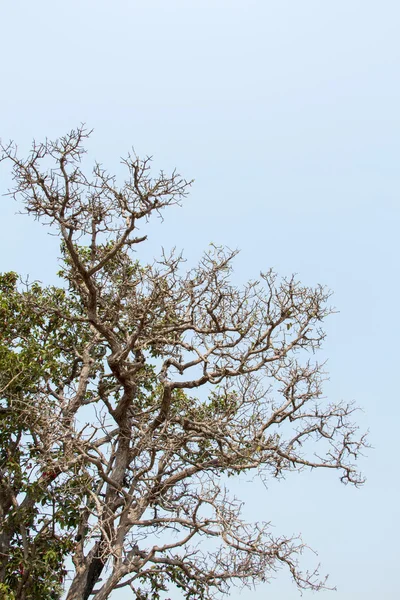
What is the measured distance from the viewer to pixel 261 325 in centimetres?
1180

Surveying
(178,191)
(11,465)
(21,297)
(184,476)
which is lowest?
(11,465)

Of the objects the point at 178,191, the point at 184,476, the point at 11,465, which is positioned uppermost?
the point at 178,191

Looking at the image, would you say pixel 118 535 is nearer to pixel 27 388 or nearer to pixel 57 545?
pixel 57 545

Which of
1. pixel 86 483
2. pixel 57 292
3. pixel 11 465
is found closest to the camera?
pixel 86 483

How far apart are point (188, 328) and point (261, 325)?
1.29 m

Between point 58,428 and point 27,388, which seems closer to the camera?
point 58,428

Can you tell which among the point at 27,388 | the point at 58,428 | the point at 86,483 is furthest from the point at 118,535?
the point at 27,388

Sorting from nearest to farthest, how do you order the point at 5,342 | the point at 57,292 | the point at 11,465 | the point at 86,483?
the point at 86,483 → the point at 11,465 → the point at 5,342 → the point at 57,292

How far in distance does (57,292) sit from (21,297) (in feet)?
3.52

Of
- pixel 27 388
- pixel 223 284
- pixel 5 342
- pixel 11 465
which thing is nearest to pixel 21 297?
pixel 5 342

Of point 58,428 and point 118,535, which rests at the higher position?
point 58,428

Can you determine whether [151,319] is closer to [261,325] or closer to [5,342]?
[261,325]

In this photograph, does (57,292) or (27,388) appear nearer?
(27,388)

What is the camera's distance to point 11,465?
12547mm
